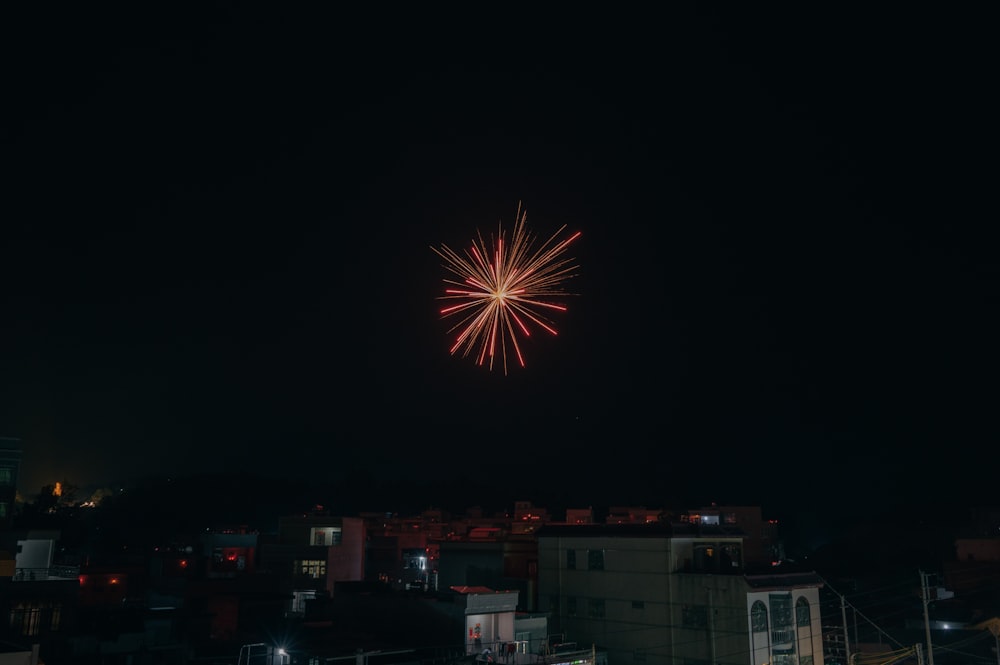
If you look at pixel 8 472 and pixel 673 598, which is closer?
pixel 673 598

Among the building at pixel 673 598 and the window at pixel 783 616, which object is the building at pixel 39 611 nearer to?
the building at pixel 673 598

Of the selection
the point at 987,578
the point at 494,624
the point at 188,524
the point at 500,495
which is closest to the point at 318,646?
the point at 494,624

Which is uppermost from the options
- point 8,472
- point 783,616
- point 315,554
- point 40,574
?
point 8,472

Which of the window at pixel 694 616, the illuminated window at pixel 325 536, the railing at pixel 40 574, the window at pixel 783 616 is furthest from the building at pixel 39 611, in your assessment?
the window at pixel 783 616

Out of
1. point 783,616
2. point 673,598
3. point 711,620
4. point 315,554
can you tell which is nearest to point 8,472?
point 315,554

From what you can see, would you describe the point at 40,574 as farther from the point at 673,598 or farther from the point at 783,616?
Answer: the point at 783,616

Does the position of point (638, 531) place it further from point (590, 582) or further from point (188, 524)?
point (188, 524)
